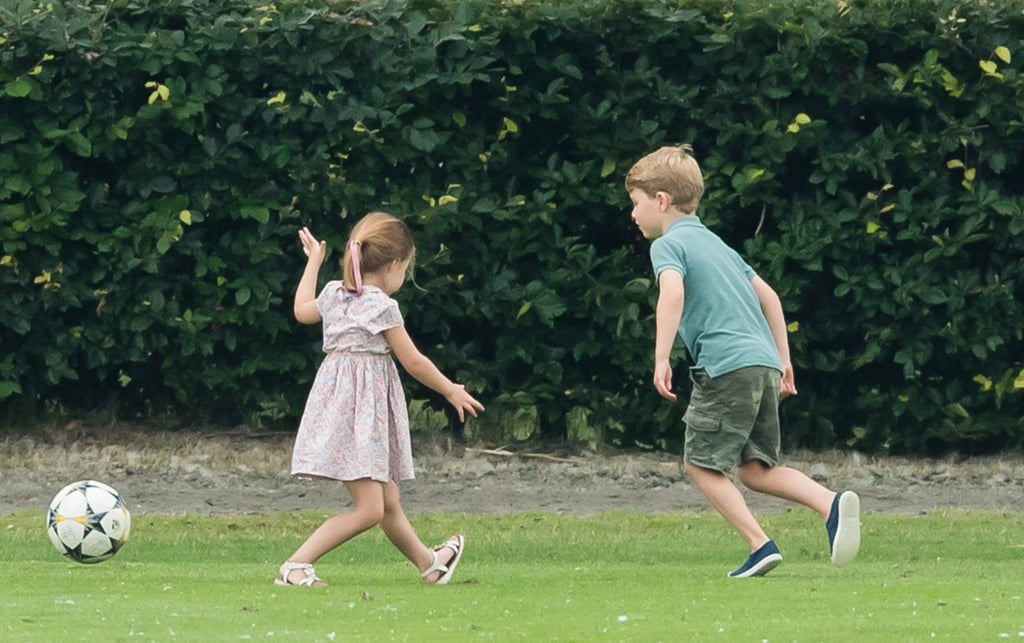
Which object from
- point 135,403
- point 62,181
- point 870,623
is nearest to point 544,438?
point 135,403

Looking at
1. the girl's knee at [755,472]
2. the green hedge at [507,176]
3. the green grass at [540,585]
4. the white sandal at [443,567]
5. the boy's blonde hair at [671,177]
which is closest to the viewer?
the green grass at [540,585]

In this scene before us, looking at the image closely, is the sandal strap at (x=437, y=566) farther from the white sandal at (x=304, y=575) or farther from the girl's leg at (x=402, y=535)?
the white sandal at (x=304, y=575)

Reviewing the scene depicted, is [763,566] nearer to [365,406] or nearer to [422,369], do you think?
[422,369]

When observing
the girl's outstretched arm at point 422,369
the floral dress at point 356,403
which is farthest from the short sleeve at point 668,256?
the floral dress at point 356,403

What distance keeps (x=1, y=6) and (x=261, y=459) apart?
2.99m

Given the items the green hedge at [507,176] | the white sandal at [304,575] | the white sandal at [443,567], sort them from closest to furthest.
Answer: the white sandal at [304,575] → the white sandal at [443,567] → the green hedge at [507,176]

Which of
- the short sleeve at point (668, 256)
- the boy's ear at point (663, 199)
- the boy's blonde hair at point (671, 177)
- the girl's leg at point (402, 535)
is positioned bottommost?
the girl's leg at point (402, 535)

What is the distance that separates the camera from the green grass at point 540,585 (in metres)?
6.53

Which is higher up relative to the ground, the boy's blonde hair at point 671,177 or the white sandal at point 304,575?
the boy's blonde hair at point 671,177

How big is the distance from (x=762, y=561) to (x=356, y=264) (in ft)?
6.79

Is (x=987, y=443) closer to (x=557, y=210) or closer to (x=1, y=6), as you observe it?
(x=557, y=210)

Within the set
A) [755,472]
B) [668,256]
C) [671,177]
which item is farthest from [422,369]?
[755,472]

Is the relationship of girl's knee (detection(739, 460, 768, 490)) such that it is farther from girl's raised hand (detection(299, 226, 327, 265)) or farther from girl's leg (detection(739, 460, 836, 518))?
girl's raised hand (detection(299, 226, 327, 265))

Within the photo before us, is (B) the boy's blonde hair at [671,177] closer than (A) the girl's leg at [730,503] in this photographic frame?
No
